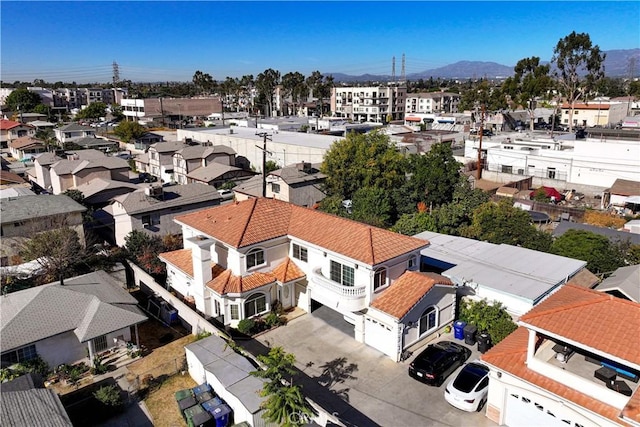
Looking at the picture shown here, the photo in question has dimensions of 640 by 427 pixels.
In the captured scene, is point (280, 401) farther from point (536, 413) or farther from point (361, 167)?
point (361, 167)

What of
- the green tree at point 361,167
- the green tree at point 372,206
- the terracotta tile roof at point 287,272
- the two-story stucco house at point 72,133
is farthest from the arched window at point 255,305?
the two-story stucco house at point 72,133

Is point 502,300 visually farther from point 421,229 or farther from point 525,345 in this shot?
point 421,229

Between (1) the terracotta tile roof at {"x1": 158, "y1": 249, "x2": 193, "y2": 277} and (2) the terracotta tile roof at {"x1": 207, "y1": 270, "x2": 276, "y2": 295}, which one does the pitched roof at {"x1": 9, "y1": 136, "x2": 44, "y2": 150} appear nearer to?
(1) the terracotta tile roof at {"x1": 158, "y1": 249, "x2": 193, "y2": 277}

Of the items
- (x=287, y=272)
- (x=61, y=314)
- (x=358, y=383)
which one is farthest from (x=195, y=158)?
(x=358, y=383)

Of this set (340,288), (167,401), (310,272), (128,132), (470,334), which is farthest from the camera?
(128,132)

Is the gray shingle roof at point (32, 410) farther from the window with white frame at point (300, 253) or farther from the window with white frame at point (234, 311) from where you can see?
the window with white frame at point (300, 253)

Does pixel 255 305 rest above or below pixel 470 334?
above
